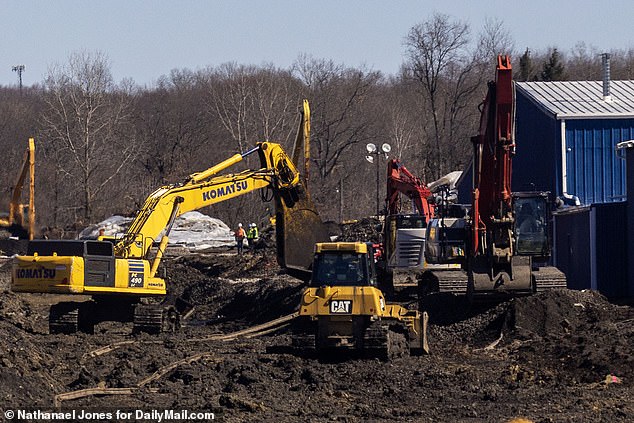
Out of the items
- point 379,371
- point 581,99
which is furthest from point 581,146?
point 379,371

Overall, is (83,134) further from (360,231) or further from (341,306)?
(341,306)

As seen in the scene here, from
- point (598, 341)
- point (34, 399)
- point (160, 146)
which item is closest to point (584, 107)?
point (598, 341)

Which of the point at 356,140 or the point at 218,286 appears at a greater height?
the point at 356,140

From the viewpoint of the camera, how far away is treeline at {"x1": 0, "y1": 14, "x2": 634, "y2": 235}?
68312 millimetres

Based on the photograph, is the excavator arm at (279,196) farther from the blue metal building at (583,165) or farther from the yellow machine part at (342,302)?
the yellow machine part at (342,302)

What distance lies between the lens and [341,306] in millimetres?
17750

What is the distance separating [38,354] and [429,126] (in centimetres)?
6615

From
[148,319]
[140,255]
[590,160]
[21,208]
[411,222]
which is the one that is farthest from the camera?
[21,208]

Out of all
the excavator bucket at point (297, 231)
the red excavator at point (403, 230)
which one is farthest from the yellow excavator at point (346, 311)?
the red excavator at point (403, 230)

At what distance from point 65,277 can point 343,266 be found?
7.09m

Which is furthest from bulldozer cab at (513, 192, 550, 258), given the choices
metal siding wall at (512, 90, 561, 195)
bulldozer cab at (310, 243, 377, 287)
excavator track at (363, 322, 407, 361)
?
metal siding wall at (512, 90, 561, 195)

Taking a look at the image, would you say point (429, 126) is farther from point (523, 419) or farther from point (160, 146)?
point (523, 419)

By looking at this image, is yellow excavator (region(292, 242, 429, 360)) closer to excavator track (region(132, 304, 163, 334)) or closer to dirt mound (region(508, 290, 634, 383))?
dirt mound (region(508, 290, 634, 383))

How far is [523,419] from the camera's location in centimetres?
1192
